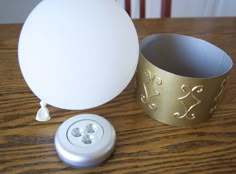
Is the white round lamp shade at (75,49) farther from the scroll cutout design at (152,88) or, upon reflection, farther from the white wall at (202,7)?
the white wall at (202,7)

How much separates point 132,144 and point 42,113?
0.15 m

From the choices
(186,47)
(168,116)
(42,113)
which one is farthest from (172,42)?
(42,113)

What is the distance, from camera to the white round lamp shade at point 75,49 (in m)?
0.29

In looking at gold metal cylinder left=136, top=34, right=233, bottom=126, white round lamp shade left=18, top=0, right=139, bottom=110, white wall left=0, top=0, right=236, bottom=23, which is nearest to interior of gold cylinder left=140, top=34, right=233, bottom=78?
gold metal cylinder left=136, top=34, right=233, bottom=126

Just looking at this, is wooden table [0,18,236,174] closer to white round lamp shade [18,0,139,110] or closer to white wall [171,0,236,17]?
white round lamp shade [18,0,139,110]

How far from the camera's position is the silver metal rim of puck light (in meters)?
0.34

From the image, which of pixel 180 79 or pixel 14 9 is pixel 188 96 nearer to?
pixel 180 79

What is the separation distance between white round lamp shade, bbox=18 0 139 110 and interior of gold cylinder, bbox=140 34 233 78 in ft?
0.46

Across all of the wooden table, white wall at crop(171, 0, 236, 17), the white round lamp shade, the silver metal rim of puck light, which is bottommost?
white wall at crop(171, 0, 236, 17)

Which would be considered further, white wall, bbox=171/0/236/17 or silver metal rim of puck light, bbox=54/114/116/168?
white wall, bbox=171/0/236/17

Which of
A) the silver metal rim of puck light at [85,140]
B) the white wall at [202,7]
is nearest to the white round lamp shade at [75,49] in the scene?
the silver metal rim of puck light at [85,140]

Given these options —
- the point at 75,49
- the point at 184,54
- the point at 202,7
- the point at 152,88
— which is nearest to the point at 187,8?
the point at 202,7

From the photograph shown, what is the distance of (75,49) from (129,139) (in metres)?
0.17

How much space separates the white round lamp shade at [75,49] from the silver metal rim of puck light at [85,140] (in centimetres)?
6
